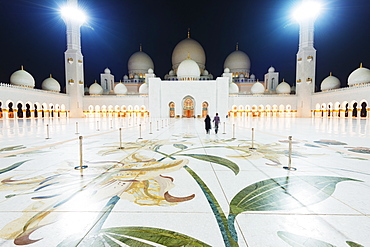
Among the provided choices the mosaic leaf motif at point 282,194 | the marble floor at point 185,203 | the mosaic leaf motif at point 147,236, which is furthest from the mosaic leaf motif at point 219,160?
the mosaic leaf motif at point 147,236

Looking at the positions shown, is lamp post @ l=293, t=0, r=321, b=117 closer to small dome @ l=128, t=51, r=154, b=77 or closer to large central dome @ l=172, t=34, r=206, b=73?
large central dome @ l=172, t=34, r=206, b=73

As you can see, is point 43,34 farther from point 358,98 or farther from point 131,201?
point 358,98

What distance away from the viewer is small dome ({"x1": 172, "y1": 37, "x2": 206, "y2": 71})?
1366 inches

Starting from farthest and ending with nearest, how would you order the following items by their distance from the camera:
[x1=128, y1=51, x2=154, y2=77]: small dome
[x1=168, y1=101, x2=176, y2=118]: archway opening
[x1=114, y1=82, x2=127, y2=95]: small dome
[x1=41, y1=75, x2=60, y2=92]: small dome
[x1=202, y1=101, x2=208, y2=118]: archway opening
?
[x1=128, y1=51, x2=154, y2=77]: small dome, [x1=114, y1=82, x2=127, y2=95]: small dome, [x1=168, y1=101, x2=176, y2=118]: archway opening, [x1=202, y1=101, x2=208, y2=118]: archway opening, [x1=41, y1=75, x2=60, y2=92]: small dome

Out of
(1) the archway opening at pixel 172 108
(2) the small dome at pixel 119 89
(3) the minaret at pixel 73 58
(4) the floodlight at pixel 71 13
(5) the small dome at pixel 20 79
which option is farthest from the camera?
(2) the small dome at pixel 119 89

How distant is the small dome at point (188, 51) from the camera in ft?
114

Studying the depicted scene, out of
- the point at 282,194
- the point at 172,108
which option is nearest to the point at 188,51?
the point at 172,108

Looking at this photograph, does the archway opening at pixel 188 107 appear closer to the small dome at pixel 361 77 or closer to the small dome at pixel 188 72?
the small dome at pixel 188 72

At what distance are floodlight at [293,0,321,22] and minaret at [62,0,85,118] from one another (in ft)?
111

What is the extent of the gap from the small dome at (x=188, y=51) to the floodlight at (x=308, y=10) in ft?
53.5

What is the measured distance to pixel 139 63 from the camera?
3775cm

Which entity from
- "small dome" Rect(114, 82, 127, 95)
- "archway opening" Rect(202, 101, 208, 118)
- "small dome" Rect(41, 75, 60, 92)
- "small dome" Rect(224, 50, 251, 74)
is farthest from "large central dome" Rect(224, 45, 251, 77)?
"small dome" Rect(41, 75, 60, 92)

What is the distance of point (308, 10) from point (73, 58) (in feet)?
118

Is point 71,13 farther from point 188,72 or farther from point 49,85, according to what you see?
point 188,72
